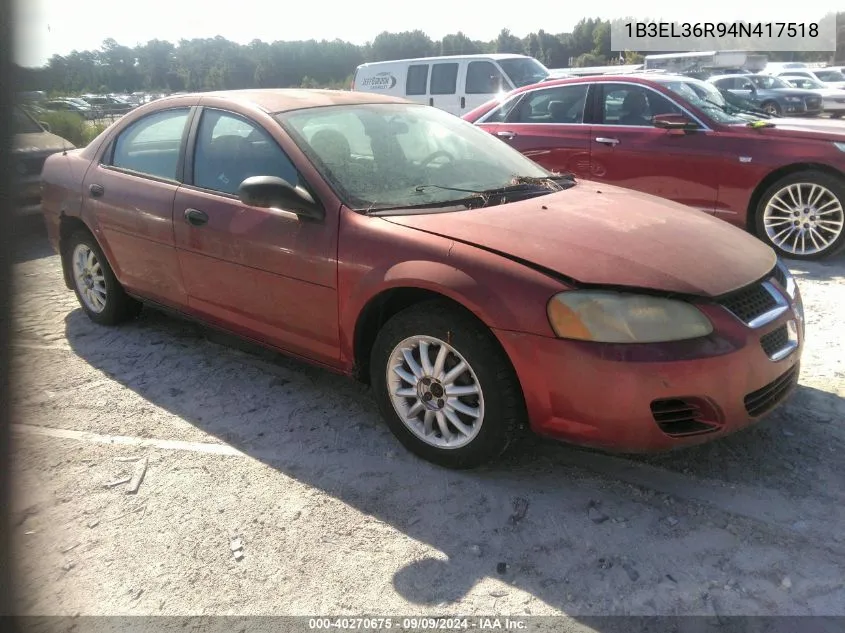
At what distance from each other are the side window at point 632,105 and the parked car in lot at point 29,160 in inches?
229

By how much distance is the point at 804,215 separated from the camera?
19.3ft

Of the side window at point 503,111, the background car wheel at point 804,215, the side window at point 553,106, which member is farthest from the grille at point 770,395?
the side window at point 503,111

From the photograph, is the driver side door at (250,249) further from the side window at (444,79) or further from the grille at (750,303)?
the side window at (444,79)

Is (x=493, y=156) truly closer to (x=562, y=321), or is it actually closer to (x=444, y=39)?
(x=562, y=321)

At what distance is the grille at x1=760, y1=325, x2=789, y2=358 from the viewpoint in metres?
2.70

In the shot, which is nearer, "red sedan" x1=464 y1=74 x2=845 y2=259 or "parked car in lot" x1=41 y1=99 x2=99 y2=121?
"red sedan" x1=464 y1=74 x2=845 y2=259

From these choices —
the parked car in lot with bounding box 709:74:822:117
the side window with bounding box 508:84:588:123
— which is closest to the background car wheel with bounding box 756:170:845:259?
the side window with bounding box 508:84:588:123

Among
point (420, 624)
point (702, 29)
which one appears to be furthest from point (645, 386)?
point (702, 29)

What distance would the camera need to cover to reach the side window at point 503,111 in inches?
297

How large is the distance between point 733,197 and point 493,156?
3205 millimetres

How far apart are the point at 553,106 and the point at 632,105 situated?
0.82m

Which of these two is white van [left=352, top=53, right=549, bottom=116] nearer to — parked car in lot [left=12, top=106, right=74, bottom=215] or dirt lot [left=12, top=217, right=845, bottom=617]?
parked car in lot [left=12, top=106, right=74, bottom=215]

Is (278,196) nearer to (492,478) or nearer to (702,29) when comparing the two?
(492,478)

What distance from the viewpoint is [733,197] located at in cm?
612
